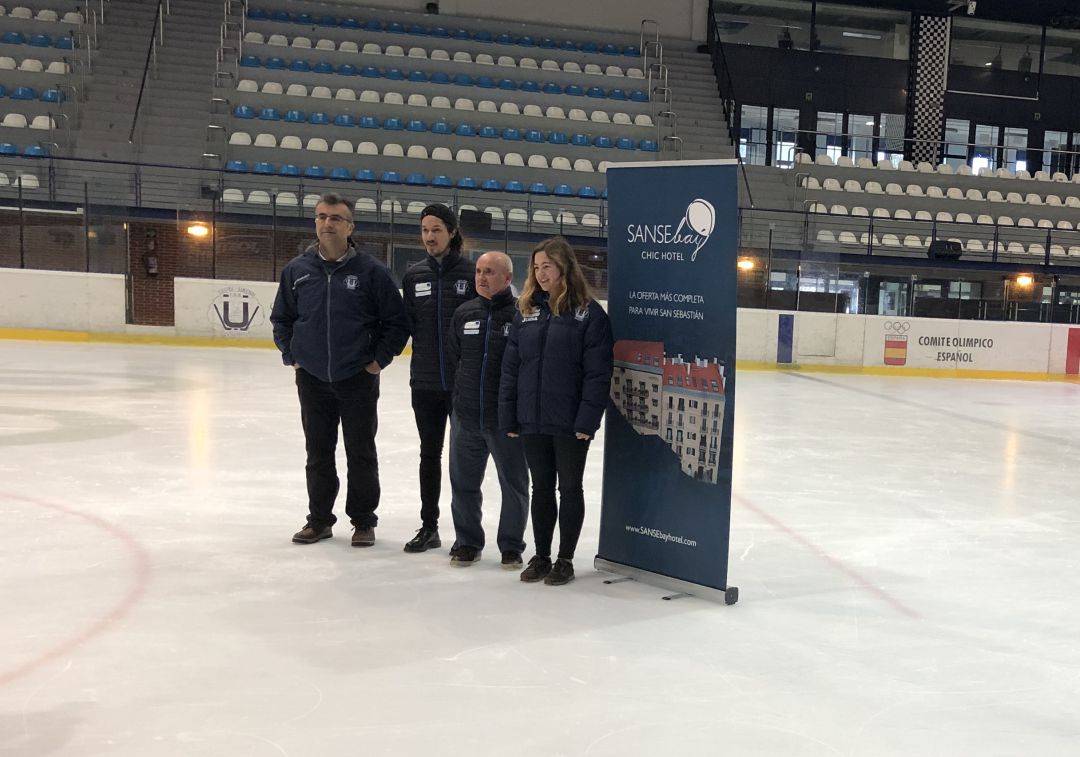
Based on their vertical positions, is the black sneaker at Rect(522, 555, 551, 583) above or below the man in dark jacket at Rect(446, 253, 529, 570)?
below

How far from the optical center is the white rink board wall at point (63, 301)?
1650cm

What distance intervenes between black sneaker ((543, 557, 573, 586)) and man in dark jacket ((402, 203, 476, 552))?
32.2 inches

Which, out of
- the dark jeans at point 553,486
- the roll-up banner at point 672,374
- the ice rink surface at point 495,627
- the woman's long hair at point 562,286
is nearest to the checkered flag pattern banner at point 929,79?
the ice rink surface at point 495,627

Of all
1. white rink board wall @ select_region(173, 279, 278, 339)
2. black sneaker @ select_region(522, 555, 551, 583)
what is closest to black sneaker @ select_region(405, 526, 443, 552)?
black sneaker @ select_region(522, 555, 551, 583)

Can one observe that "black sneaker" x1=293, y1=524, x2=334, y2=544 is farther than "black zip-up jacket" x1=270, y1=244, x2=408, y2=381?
Yes

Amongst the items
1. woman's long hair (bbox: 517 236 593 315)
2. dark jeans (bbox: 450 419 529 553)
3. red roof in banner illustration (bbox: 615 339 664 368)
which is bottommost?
dark jeans (bbox: 450 419 529 553)

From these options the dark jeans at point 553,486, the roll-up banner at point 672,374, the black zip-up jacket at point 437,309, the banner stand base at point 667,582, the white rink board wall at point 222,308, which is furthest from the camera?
the white rink board wall at point 222,308

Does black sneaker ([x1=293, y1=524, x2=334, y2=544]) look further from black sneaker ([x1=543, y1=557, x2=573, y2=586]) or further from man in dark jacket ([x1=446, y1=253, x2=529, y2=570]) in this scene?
black sneaker ([x1=543, y1=557, x2=573, y2=586])

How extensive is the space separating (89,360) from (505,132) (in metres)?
12.3

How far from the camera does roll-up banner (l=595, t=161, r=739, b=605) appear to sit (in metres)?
4.30

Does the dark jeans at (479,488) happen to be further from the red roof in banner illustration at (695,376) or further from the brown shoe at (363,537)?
the red roof in banner illustration at (695,376)

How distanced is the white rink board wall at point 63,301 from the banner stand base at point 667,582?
46.9ft

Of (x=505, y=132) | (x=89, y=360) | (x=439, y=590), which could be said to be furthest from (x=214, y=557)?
(x=505, y=132)

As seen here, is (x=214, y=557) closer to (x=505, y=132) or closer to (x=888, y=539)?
(x=888, y=539)
